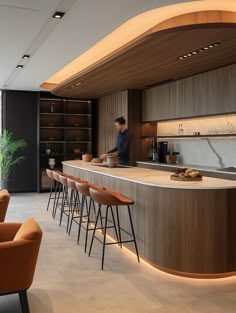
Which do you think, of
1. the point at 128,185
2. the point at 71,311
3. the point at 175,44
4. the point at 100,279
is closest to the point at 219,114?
the point at 175,44

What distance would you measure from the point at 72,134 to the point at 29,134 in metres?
1.18

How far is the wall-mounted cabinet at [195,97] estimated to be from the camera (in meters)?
5.61

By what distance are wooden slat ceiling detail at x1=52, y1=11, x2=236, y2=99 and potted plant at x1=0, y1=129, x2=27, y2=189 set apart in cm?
218

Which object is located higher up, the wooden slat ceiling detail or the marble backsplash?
the wooden slat ceiling detail

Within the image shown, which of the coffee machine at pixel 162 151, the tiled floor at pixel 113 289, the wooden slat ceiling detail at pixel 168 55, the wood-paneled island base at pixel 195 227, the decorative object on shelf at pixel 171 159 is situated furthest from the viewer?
the coffee machine at pixel 162 151

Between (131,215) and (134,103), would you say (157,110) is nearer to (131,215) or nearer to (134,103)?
(134,103)

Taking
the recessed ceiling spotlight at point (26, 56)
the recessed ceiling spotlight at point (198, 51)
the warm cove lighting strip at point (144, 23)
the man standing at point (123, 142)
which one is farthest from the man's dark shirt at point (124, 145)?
the recessed ceiling spotlight at point (26, 56)

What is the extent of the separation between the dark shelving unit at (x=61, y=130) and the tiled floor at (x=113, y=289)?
5607mm

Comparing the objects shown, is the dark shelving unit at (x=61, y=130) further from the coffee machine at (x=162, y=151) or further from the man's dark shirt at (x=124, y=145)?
the man's dark shirt at (x=124, y=145)

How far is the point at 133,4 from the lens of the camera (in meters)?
3.62

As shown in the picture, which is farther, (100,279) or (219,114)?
(219,114)

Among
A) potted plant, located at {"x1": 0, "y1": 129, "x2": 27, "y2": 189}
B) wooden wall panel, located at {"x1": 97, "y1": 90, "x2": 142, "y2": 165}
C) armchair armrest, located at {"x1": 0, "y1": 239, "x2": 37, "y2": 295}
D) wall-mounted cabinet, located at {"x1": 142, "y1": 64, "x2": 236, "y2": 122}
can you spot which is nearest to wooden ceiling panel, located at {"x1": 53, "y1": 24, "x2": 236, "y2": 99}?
wall-mounted cabinet, located at {"x1": 142, "y1": 64, "x2": 236, "y2": 122}

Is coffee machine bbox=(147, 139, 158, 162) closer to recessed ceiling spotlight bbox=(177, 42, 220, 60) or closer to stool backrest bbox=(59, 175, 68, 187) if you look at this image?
stool backrest bbox=(59, 175, 68, 187)

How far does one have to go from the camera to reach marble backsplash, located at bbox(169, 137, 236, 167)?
6.25 metres
